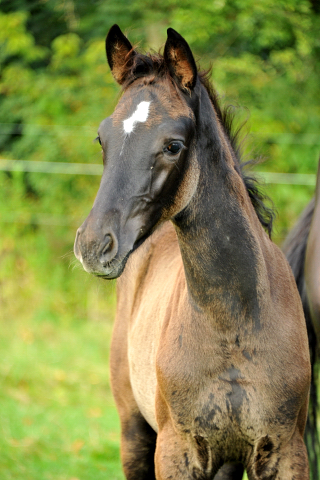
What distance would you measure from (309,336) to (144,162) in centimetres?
153

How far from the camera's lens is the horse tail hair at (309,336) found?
10.0 ft

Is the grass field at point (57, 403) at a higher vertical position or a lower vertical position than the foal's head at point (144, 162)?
lower

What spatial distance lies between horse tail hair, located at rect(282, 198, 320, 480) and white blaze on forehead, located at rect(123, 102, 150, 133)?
55.6 inches

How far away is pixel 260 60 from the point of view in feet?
26.3

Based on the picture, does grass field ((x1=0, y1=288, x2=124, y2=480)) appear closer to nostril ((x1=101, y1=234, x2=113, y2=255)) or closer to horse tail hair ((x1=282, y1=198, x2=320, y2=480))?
horse tail hair ((x1=282, y1=198, x2=320, y2=480))

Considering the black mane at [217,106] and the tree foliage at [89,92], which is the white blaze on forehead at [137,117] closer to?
the black mane at [217,106]

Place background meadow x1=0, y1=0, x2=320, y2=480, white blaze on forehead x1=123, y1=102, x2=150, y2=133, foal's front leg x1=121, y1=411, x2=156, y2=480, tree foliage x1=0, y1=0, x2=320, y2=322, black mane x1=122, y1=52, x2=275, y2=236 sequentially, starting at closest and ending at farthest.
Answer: white blaze on forehead x1=123, y1=102, x2=150, y2=133, black mane x1=122, y1=52, x2=275, y2=236, foal's front leg x1=121, y1=411, x2=156, y2=480, background meadow x1=0, y1=0, x2=320, y2=480, tree foliage x1=0, y1=0, x2=320, y2=322

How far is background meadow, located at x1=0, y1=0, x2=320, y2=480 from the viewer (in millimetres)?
6895

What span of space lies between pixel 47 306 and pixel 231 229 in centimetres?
554

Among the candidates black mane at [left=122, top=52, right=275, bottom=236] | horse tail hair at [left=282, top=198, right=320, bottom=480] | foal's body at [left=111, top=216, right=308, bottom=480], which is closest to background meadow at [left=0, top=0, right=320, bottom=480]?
horse tail hair at [left=282, top=198, right=320, bottom=480]

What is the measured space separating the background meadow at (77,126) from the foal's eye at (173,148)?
13.8ft

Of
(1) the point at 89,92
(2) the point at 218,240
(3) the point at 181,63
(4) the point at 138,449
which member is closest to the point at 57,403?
(4) the point at 138,449

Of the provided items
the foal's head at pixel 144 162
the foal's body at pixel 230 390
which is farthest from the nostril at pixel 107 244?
the foal's body at pixel 230 390

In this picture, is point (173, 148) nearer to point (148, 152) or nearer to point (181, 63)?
point (148, 152)
